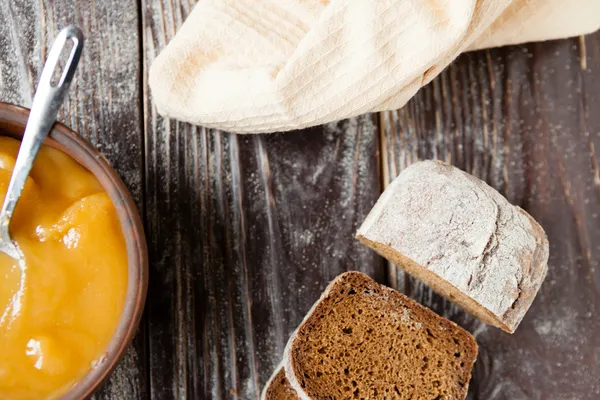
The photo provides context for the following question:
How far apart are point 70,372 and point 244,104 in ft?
1.95

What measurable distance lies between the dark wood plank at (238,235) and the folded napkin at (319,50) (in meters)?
0.11

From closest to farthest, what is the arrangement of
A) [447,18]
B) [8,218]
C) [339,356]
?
[8,218], [447,18], [339,356]

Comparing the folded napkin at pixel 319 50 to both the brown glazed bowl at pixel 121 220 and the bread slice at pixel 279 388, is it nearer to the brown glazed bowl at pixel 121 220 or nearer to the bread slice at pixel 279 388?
the brown glazed bowl at pixel 121 220

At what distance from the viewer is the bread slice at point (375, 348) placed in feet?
4.56

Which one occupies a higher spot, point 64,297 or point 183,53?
point 183,53

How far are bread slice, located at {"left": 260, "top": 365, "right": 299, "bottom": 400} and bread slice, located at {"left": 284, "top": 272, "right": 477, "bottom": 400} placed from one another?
5 centimetres

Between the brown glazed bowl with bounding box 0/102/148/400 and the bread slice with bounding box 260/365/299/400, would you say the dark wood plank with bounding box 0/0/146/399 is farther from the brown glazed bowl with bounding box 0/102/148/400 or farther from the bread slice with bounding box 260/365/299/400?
the bread slice with bounding box 260/365/299/400

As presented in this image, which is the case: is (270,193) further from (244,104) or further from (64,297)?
(64,297)

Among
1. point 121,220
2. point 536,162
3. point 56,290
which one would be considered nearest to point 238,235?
point 121,220

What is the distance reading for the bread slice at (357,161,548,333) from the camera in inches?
51.4

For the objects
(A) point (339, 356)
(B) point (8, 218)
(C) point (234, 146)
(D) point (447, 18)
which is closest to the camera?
(B) point (8, 218)

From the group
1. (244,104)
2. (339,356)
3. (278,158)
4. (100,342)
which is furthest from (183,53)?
(339,356)

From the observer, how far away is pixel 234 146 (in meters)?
1.50

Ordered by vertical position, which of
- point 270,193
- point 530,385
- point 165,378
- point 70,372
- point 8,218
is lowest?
point 530,385
